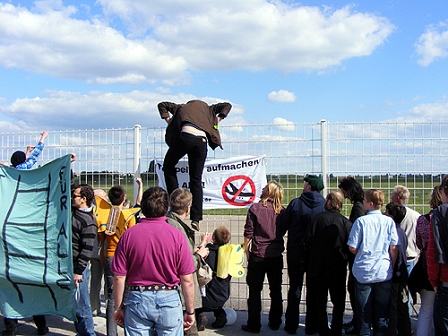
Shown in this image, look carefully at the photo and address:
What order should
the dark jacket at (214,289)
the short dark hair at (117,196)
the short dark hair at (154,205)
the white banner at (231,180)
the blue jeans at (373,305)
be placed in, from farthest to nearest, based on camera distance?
the white banner at (231,180) < the dark jacket at (214,289) < the short dark hair at (117,196) < the blue jeans at (373,305) < the short dark hair at (154,205)

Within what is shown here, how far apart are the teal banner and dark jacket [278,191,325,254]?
246cm

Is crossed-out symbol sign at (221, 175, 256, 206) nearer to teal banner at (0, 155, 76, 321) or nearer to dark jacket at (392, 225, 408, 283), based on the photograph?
dark jacket at (392, 225, 408, 283)

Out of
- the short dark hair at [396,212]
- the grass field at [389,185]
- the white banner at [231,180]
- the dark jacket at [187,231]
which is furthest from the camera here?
the white banner at [231,180]

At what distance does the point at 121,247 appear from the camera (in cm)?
345

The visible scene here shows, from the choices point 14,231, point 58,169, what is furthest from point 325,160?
point 14,231

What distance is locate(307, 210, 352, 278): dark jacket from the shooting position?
514 centimetres

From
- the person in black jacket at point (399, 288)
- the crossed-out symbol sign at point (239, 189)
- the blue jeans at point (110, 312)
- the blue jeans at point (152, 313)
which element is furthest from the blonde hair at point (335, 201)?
the blue jeans at point (110, 312)

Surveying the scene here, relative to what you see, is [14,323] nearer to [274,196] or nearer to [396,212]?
[274,196]

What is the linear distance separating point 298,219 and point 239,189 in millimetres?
1180

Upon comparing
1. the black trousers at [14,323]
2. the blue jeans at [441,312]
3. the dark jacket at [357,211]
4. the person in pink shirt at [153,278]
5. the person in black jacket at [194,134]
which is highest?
the person in black jacket at [194,134]

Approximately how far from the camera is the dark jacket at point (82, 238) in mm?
4836

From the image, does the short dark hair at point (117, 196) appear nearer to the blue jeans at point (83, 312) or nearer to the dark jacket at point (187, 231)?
the blue jeans at point (83, 312)

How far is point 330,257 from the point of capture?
16.9 feet

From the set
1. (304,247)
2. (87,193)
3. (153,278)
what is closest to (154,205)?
(153,278)
